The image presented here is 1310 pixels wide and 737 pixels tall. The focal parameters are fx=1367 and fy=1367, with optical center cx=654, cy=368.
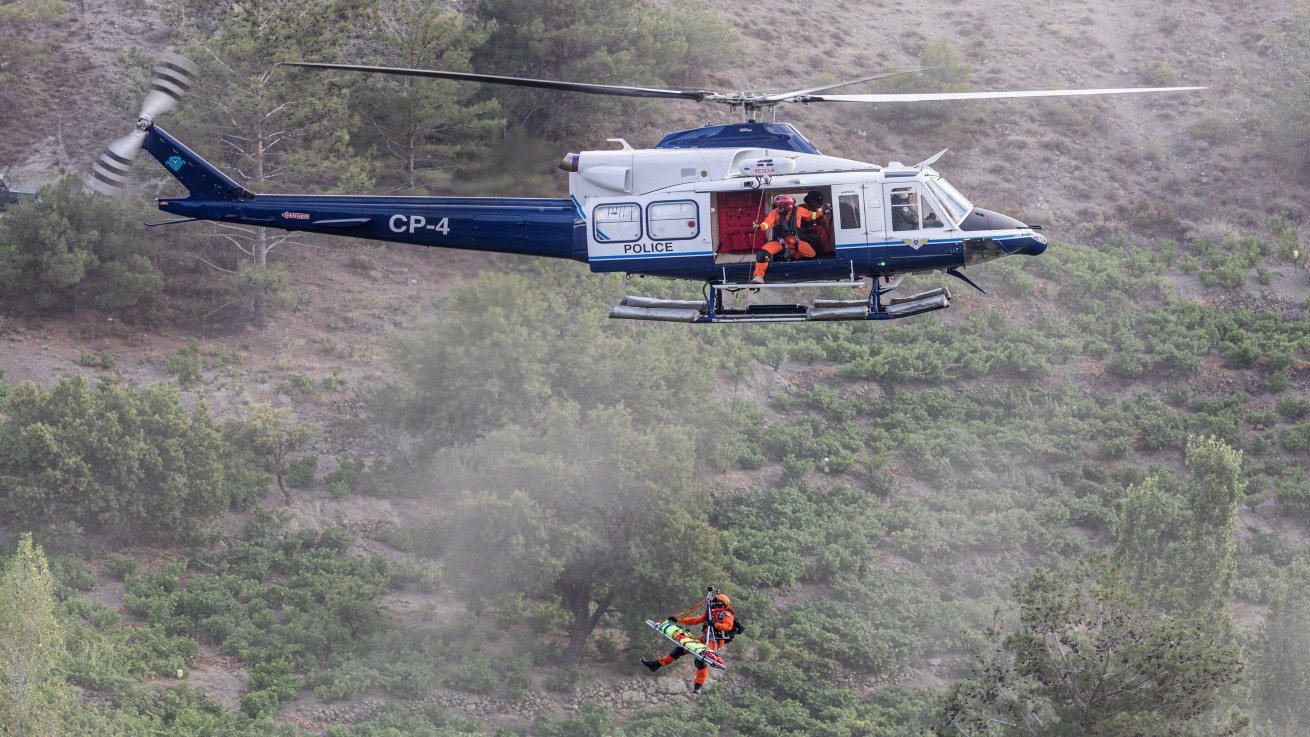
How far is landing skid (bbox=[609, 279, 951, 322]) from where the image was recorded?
2216 cm

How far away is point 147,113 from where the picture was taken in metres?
24.9

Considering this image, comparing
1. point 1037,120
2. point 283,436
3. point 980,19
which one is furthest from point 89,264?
point 980,19

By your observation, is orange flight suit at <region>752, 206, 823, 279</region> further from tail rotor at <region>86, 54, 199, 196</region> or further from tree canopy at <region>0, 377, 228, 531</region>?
tree canopy at <region>0, 377, 228, 531</region>

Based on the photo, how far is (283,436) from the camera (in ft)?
120

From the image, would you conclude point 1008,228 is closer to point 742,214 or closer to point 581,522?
point 742,214

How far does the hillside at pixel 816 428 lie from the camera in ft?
106

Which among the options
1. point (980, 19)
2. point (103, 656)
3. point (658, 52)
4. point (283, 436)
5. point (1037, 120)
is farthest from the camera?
point (980, 19)

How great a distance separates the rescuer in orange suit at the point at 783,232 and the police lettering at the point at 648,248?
151 centimetres

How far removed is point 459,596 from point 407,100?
1368 cm

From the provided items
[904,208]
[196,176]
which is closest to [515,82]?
[904,208]

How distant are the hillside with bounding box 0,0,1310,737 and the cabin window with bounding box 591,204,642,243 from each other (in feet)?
38.2

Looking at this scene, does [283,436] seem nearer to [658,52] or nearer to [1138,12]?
[658,52]

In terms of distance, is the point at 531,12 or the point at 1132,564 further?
the point at 531,12

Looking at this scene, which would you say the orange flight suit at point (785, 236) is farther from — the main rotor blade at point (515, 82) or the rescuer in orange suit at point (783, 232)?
the main rotor blade at point (515, 82)
